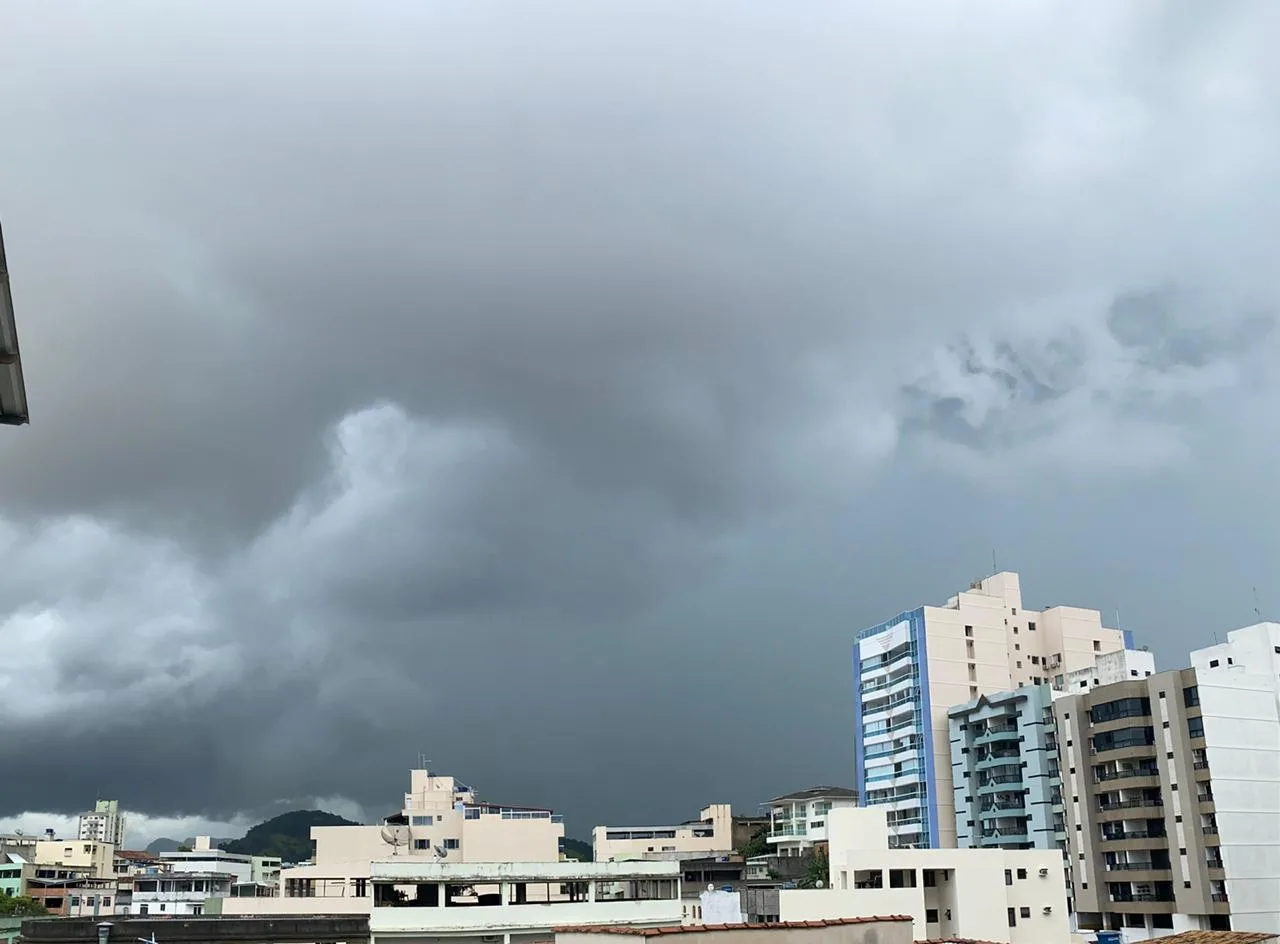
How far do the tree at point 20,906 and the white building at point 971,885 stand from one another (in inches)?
3355

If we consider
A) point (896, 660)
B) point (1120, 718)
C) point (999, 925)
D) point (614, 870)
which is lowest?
point (999, 925)

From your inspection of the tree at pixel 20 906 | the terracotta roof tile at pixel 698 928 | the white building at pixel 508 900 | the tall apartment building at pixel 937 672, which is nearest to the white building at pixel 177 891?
the tree at pixel 20 906

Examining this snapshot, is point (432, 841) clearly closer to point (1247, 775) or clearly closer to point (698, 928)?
point (1247, 775)

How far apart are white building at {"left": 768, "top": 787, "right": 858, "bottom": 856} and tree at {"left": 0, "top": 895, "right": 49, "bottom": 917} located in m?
84.5

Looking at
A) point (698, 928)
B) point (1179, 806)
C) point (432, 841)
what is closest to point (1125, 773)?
point (1179, 806)

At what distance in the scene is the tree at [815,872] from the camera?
109 m

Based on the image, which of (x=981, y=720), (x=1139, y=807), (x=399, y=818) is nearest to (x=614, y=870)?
(x=1139, y=807)

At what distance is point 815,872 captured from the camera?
389 ft

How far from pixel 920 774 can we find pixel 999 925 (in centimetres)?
4772

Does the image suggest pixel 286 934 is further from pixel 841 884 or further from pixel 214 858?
pixel 214 858

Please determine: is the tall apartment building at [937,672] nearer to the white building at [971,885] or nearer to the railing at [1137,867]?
the railing at [1137,867]

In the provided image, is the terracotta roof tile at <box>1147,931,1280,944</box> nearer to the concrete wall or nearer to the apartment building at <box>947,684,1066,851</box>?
the concrete wall

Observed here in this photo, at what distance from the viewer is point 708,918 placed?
68.6m

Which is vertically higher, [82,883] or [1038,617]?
[1038,617]
